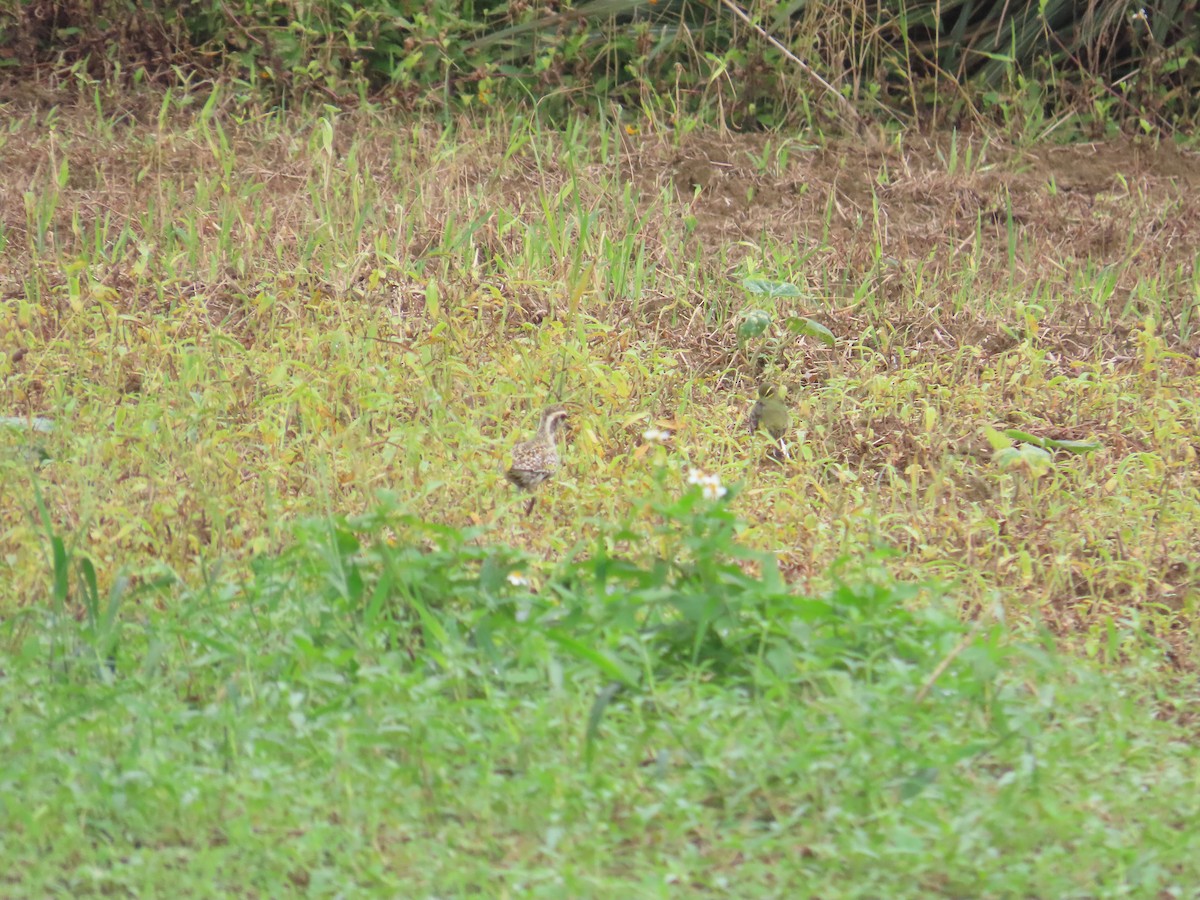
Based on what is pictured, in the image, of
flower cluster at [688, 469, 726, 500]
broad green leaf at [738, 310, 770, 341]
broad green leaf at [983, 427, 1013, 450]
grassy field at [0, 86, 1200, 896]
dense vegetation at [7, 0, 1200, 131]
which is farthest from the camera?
dense vegetation at [7, 0, 1200, 131]

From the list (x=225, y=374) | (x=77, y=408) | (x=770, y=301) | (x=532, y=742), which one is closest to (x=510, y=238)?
(x=770, y=301)

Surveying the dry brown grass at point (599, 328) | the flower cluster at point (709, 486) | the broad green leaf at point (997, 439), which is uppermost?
the flower cluster at point (709, 486)

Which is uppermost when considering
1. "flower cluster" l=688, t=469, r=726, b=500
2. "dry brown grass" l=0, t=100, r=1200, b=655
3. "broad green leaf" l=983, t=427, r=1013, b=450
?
"flower cluster" l=688, t=469, r=726, b=500

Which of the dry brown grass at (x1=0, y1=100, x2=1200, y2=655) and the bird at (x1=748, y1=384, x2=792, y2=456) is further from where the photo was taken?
the bird at (x1=748, y1=384, x2=792, y2=456)

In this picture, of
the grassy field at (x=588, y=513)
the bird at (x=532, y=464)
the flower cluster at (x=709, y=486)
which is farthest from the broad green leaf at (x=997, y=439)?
the flower cluster at (x=709, y=486)

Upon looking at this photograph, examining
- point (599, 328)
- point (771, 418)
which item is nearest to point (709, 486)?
point (771, 418)

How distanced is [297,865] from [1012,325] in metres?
3.75

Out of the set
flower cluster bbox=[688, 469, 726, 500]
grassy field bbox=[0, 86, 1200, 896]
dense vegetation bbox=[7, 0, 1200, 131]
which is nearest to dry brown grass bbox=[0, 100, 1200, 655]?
grassy field bbox=[0, 86, 1200, 896]

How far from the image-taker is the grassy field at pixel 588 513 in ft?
9.05

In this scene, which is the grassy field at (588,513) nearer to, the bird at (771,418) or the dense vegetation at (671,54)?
the bird at (771,418)

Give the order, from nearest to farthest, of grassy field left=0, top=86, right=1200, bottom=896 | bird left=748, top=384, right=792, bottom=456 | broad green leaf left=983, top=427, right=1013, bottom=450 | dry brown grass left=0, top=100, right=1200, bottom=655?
grassy field left=0, top=86, right=1200, bottom=896, dry brown grass left=0, top=100, right=1200, bottom=655, broad green leaf left=983, top=427, right=1013, bottom=450, bird left=748, top=384, right=792, bottom=456

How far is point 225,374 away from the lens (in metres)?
4.74

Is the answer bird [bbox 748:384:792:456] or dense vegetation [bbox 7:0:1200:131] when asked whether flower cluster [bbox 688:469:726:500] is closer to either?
bird [bbox 748:384:792:456]

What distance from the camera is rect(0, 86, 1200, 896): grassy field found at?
2.76 metres
